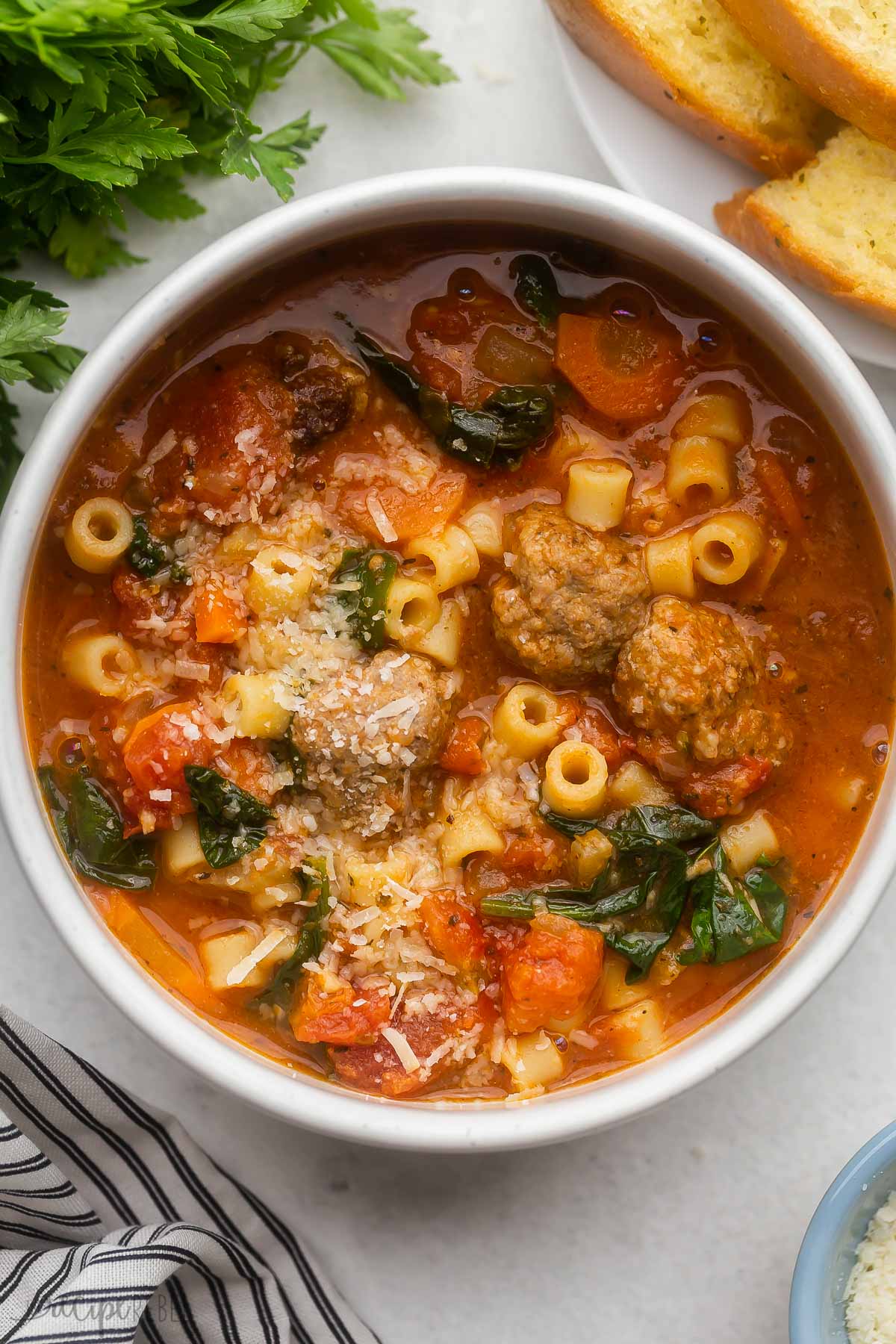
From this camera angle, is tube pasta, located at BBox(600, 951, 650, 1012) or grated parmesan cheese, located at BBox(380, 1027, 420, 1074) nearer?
grated parmesan cheese, located at BBox(380, 1027, 420, 1074)

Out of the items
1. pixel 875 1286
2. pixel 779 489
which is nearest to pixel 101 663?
pixel 779 489

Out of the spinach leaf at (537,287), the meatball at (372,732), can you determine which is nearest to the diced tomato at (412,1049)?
the meatball at (372,732)

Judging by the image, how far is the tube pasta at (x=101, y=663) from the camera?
10.7 feet

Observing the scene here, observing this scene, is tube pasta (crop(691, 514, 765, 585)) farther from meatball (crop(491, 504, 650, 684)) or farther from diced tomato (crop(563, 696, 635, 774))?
diced tomato (crop(563, 696, 635, 774))

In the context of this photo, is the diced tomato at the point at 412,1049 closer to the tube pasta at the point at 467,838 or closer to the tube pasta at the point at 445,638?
the tube pasta at the point at 467,838

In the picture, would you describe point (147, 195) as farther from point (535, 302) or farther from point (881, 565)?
point (881, 565)

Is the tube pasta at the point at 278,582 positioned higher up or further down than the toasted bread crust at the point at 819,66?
further down

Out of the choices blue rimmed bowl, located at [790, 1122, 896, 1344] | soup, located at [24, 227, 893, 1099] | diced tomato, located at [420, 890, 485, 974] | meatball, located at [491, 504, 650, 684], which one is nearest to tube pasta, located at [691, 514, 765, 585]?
soup, located at [24, 227, 893, 1099]

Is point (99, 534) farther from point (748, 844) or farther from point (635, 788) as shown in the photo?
point (748, 844)

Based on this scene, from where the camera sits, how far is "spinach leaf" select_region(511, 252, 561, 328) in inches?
129

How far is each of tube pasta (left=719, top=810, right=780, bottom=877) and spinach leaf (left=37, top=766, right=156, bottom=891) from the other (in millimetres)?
1527

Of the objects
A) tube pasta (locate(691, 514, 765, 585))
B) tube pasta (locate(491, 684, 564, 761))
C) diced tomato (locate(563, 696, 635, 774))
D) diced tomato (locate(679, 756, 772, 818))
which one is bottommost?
tube pasta (locate(491, 684, 564, 761))

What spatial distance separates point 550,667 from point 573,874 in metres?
0.55

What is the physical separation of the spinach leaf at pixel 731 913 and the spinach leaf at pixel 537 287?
144cm
